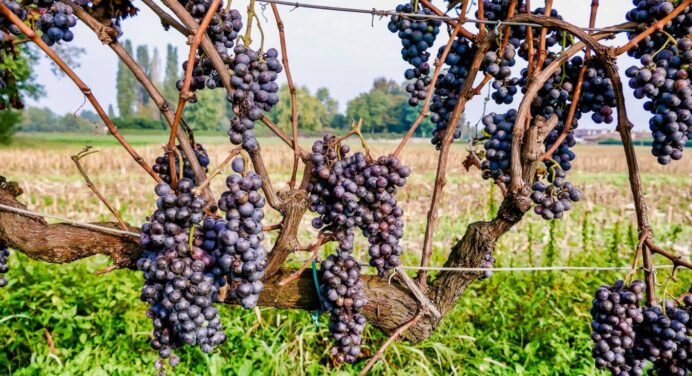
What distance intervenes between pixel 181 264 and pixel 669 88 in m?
1.33

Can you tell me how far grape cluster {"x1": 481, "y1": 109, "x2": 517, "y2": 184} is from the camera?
155cm

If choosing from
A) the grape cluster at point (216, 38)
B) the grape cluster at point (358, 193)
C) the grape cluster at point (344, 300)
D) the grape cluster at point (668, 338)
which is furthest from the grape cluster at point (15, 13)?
the grape cluster at point (668, 338)

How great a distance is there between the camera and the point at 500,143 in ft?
5.10

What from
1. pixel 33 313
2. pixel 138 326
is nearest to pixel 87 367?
pixel 138 326

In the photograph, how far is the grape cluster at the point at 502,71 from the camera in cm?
154

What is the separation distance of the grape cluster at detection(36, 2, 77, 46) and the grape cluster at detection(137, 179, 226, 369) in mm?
468

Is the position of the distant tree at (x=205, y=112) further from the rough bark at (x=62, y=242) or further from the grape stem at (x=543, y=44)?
the grape stem at (x=543, y=44)

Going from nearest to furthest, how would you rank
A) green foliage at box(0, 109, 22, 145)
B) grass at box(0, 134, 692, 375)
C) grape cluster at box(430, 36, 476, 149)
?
grape cluster at box(430, 36, 476, 149), grass at box(0, 134, 692, 375), green foliage at box(0, 109, 22, 145)

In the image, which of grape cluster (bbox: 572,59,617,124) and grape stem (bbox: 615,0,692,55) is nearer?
grape stem (bbox: 615,0,692,55)

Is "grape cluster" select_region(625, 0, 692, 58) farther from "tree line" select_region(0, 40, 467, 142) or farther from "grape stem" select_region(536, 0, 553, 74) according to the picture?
"tree line" select_region(0, 40, 467, 142)

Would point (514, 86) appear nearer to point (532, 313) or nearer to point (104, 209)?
point (532, 313)

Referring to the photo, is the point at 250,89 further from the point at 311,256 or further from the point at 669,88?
the point at 669,88

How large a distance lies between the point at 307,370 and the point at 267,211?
5371 mm

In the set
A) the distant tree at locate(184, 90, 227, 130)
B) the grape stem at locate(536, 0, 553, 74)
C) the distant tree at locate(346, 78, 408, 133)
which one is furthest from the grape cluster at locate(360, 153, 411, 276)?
the distant tree at locate(184, 90, 227, 130)
